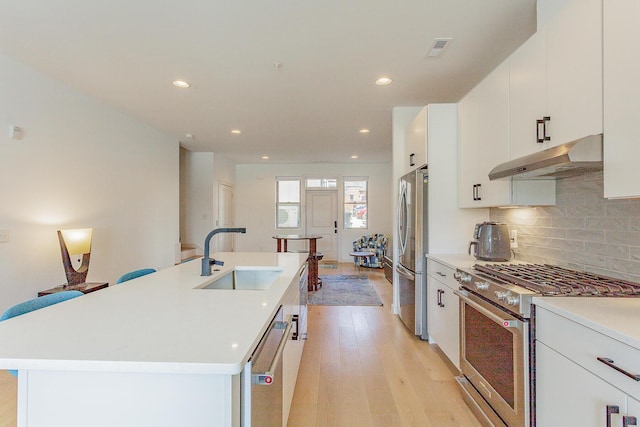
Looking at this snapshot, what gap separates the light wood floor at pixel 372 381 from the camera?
195 cm

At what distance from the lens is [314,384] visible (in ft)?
7.61

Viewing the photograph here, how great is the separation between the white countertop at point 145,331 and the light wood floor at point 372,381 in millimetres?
1031

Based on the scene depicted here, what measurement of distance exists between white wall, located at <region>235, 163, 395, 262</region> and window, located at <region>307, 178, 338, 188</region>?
12 centimetres

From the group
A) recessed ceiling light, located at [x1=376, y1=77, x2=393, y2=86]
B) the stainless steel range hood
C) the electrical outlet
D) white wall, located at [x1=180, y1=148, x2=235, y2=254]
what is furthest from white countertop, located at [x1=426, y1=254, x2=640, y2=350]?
white wall, located at [x1=180, y1=148, x2=235, y2=254]

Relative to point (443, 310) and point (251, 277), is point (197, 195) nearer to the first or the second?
point (251, 277)

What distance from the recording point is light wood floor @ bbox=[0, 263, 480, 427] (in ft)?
6.36

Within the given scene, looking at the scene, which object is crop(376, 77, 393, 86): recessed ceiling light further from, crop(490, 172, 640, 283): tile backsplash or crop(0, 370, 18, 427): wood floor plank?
crop(0, 370, 18, 427): wood floor plank

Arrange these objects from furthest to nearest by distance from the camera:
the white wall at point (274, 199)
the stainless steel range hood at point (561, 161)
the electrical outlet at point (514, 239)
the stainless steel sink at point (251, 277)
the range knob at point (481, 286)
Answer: the white wall at point (274, 199), the electrical outlet at point (514, 239), the stainless steel sink at point (251, 277), the range knob at point (481, 286), the stainless steel range hood at point (561, 161)

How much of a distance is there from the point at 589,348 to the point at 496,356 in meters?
0.63

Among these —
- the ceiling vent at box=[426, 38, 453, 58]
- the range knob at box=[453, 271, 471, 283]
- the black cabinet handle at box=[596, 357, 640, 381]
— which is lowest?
the black cabinet handle at box=[596, 357, 640, 381]

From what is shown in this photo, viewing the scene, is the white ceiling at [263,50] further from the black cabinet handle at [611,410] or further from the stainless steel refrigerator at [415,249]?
the black cabinet handle at [611,410]

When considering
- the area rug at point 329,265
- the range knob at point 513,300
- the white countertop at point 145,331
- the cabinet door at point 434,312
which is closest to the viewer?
the white countertop at point 145,331

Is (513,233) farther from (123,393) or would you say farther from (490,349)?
(123,393)

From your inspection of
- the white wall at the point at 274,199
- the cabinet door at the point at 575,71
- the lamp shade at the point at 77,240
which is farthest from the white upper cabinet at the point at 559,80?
the white wall at the point at 274,199
